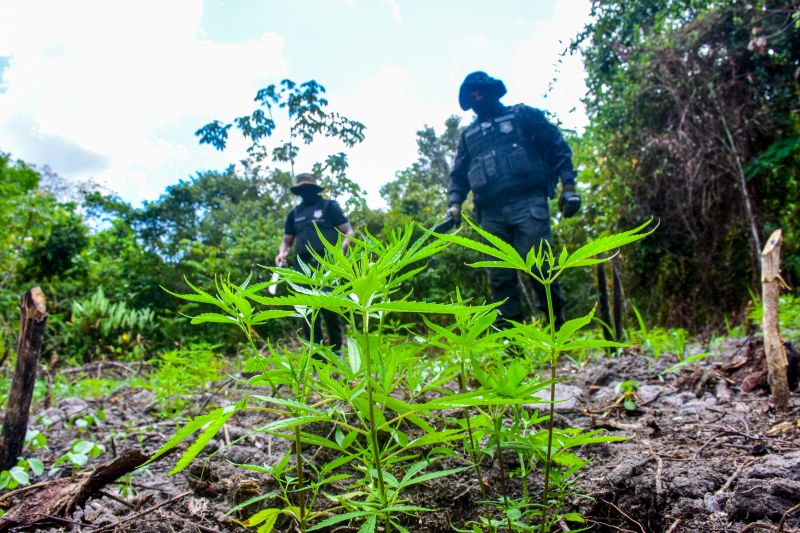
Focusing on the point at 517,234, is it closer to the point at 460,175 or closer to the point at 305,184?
the point at 460,175

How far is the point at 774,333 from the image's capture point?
176cm

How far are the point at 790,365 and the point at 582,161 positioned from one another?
19.9 ft

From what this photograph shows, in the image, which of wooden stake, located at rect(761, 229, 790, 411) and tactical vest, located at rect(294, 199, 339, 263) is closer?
wooden stake, located at rect(761, 229, 790, 411)

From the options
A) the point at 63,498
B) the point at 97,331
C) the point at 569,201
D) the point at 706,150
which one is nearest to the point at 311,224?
the point at 569,201

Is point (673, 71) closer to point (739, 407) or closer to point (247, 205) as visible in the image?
point (739, 407)

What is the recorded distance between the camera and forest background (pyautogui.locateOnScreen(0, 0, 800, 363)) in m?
5.97

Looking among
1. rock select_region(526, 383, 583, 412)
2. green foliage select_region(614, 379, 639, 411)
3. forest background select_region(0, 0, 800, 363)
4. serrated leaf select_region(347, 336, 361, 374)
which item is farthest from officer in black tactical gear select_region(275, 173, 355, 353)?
serrated leaf select_region(347, 336, 361, 374)

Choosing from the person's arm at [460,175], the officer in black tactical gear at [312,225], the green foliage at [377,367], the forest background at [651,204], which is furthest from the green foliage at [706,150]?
the green foliage at [377,367]

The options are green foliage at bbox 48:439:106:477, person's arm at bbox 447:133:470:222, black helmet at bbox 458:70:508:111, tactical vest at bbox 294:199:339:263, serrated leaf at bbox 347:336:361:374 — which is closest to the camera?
serrated leaf at bbox 347:336:361:374

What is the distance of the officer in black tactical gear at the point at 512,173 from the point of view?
3.79 m

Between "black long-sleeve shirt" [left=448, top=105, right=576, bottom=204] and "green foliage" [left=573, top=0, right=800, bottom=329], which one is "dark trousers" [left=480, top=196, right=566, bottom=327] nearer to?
"black long-sleeve shirt" [left=448, top=105, right=576, bottom=204]

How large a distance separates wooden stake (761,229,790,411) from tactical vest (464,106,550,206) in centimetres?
213

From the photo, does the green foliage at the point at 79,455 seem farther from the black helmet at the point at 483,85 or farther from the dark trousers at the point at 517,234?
the black helmet at the point at 483,85

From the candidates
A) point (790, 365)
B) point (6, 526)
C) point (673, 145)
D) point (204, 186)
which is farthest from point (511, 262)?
point (204, 186)
